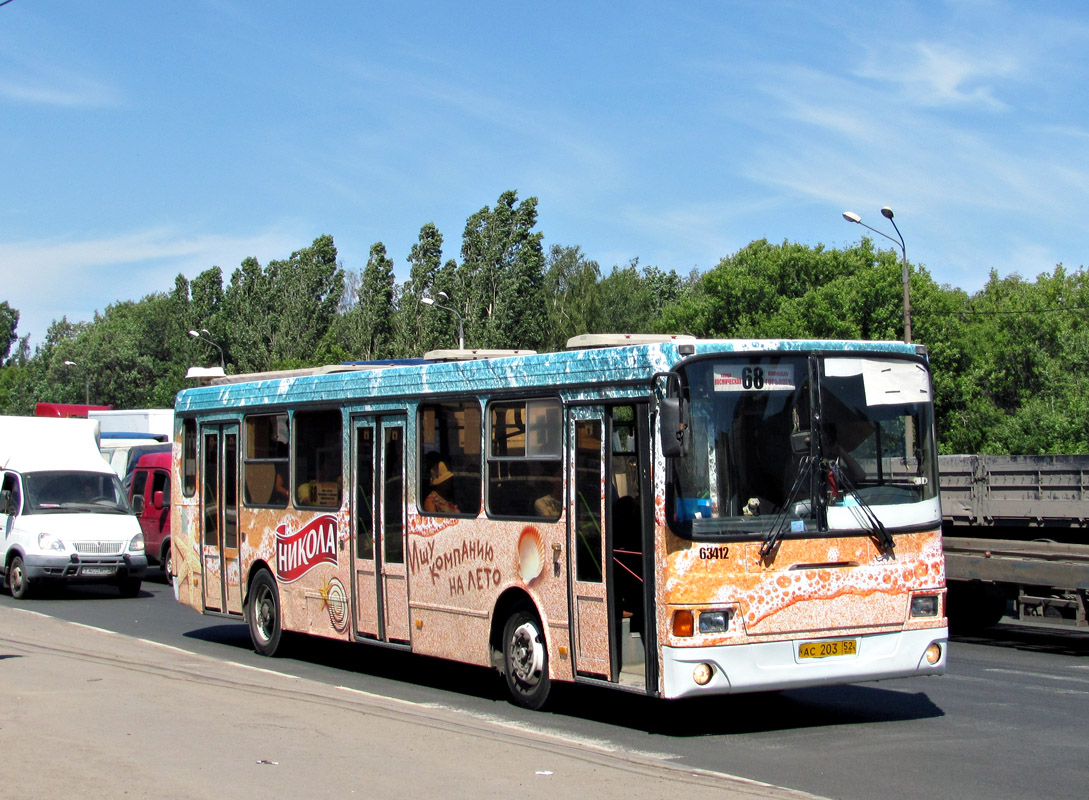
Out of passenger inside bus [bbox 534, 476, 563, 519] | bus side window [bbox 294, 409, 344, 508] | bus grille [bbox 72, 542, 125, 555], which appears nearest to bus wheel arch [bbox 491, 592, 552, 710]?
passenger inside bus [bbox 534, 476, 563, 519]

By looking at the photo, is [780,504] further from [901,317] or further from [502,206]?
[502,206]

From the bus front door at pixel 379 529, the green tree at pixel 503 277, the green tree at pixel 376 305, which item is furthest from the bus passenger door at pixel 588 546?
the green tree at pixel 376 305

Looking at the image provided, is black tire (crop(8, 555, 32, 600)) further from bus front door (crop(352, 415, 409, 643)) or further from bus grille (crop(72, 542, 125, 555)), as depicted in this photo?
bus front door (crop(352, 415, 409, 643))

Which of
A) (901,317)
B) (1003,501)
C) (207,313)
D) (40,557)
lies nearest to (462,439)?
(1003,501)

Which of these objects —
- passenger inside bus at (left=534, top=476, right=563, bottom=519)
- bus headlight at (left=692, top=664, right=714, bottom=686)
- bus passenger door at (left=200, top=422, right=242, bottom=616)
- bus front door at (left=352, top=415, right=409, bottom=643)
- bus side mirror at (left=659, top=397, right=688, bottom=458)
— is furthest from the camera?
bus passenger door at (left=200, top=422, right=242, bottom=616)

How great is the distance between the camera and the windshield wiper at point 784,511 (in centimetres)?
872

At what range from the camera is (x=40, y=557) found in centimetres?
1981

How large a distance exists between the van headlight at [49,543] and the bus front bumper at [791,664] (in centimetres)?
1405

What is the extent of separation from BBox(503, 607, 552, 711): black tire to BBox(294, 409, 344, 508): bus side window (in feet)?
9.51

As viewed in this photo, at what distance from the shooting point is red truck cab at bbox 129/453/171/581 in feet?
77.4

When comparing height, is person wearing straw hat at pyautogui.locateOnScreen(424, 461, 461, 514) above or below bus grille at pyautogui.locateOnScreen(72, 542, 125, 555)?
above

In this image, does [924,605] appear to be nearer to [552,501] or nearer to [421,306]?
[552,501]

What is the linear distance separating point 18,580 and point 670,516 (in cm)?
1492

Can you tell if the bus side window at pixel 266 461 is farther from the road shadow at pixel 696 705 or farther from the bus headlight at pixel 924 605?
the bus headlight at pixel 924 605
